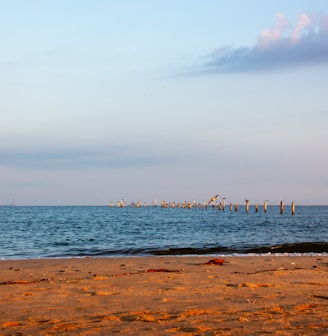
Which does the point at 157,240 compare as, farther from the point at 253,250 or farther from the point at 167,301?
the point at 167,301

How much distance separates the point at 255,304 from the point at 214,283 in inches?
130

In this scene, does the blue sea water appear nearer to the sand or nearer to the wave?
the wave

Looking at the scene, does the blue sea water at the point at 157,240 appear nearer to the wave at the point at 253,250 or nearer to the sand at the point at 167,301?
the wave at the point at 253,250

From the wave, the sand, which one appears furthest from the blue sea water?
the sand

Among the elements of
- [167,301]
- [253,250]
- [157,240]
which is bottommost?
[157,240]

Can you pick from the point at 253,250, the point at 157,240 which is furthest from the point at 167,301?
the point at 157,240

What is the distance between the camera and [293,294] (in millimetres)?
11008

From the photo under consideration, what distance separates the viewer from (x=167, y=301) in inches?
408

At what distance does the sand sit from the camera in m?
7.87

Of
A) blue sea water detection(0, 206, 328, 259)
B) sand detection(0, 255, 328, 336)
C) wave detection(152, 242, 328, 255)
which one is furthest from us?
blue sea water detection(0, 206, 328, 259)

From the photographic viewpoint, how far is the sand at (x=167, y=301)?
7867mm

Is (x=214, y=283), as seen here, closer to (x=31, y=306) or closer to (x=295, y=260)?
(x=31, y=306)

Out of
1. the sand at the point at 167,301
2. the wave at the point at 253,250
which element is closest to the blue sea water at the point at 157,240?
the wave at the point at 253,250

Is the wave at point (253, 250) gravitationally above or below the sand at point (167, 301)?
below
